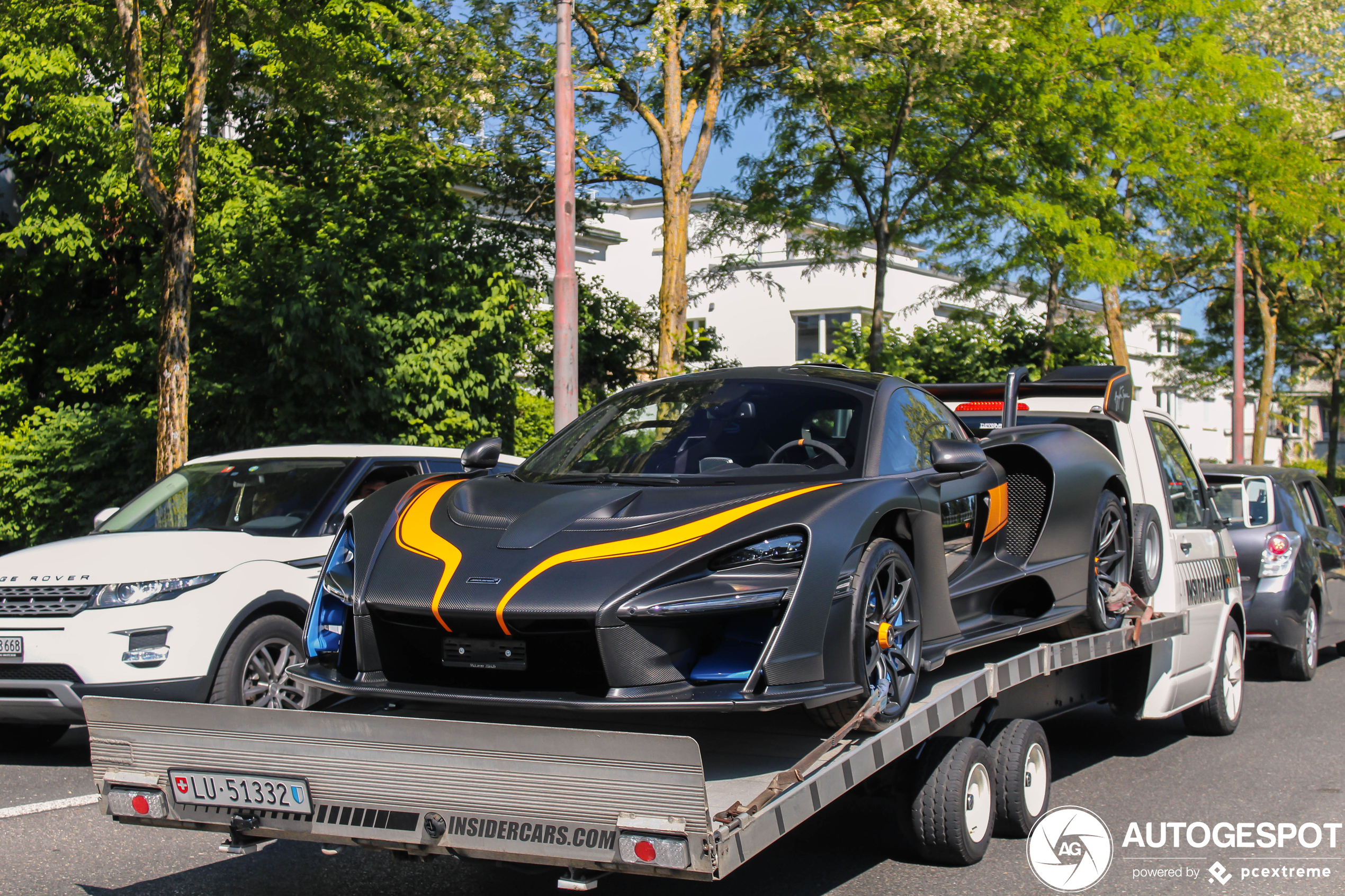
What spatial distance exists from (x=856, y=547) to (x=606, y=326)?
763 inches

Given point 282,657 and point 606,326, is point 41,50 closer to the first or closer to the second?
point 606,326

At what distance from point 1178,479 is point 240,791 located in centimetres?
629

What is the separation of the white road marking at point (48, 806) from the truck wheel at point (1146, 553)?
5.56 metres

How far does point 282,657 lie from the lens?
7.04 metres

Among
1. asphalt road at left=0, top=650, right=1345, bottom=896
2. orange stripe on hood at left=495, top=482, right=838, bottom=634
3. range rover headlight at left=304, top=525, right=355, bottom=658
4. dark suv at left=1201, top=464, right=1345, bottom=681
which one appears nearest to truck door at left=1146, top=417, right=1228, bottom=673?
asphalt road at left=0, top=650, right=1345, bottom=896

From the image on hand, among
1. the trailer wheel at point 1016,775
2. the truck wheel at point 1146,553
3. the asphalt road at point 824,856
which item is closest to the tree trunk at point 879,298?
the truck wheel at point 1146,553

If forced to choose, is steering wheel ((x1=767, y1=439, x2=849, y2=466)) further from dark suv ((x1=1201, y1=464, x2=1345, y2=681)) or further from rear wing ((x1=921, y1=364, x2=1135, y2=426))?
dark suv ((x1=1201, y1=464, x2=1345, y2=681))

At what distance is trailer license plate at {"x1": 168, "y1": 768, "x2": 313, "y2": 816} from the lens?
3750 millimetres

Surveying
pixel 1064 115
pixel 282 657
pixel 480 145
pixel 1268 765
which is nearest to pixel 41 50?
pixel 480 145

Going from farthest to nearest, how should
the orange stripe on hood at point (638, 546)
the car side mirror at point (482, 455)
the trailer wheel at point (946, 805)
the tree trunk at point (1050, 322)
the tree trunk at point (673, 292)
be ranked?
the tree trunk at point (1050, 322) < the tree trunk at point (673, 292) < the car side mirror at point (482, 455) < the trailer wheel at point (946, 805) < the orange stripe on hood at point (638, 546)

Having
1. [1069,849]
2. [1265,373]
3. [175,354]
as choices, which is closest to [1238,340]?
[1265,373]

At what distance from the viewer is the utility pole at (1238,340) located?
26922 mm

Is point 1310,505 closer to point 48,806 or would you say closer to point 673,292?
point 673,292

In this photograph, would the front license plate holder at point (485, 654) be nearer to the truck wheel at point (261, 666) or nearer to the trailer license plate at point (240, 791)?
the trailer license plate at point (240, 791)
